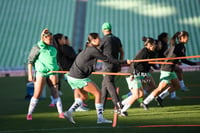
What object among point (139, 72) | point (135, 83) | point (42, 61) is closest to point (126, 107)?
point (135, 83)

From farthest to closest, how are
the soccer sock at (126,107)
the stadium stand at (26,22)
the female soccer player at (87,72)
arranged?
the stadium stand at (26,22) < the soccer sock at (126,107) < the female soccer player at (87,72)

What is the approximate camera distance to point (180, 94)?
47.2 feet

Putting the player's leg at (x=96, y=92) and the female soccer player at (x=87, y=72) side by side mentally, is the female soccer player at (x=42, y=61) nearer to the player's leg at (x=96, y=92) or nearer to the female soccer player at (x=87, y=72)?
the female soccer player at (x=87, y=72)

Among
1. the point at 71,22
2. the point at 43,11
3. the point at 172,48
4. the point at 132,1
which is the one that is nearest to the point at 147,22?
the point at 132,1

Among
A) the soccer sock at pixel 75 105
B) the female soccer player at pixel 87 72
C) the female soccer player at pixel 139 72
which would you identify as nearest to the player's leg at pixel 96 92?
the female soccer player at pixel 87 72

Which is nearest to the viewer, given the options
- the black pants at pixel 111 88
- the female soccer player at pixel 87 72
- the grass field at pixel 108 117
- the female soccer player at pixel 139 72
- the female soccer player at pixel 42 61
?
the grass field at pixel 108 117

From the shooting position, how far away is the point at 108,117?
33.0 feet

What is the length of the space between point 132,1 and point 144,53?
20106mm

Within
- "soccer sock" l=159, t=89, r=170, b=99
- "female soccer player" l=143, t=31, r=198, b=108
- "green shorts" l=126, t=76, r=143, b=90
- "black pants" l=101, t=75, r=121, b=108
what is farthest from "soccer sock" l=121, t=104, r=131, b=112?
"soccer sock" l=159, t=89, r=170, b=99

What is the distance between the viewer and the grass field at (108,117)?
8523mm

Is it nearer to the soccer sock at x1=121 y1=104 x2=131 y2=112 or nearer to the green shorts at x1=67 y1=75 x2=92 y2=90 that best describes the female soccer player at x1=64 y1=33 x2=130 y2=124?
the green shorts at x1=67 y1=75 x2=92 y2=90

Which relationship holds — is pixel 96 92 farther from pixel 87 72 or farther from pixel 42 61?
pixel 42 61

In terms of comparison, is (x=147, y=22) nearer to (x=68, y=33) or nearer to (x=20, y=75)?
(x=68, y=33)

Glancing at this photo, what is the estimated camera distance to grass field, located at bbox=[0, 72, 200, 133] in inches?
336
